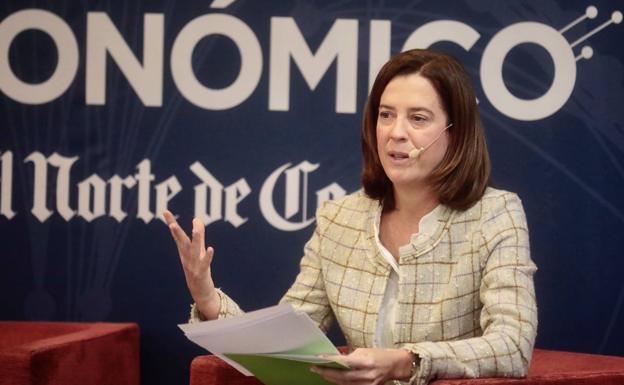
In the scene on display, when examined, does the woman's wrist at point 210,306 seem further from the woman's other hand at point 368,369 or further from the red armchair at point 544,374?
the woman's other hand at point 368,369

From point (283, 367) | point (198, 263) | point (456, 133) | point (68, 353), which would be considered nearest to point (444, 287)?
point (456, 133)

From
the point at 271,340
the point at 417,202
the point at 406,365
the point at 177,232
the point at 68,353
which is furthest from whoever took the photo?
the point at 68,353

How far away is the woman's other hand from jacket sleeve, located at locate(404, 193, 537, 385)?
0.06m

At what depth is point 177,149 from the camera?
11.9 feet


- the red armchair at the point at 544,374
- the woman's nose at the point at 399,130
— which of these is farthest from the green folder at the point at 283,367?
the woman's nose at the point at 399,130

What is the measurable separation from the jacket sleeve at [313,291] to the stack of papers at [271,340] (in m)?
0.51

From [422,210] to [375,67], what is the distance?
1.00m

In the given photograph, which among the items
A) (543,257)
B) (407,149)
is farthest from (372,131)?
(543,257)

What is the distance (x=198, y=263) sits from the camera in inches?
97.6

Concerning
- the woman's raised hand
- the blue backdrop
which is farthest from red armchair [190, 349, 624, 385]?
the blue backdrop

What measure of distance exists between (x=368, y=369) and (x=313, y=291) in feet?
2.00

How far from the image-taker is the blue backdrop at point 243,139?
11.5 feet

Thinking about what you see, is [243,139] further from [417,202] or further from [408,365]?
[408,365]

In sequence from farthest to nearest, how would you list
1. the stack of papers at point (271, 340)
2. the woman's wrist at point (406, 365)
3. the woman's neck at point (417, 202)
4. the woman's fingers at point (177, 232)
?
the woman's neck at point (417, 202)
the woman's fingers at point (177, 232)
the woman's wrist at point (406, 365)
the stack of papers at point (271, 340)
